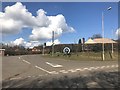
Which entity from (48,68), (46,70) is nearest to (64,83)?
(46,70)

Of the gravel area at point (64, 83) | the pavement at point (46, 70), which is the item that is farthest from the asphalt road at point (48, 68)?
the gravel area at point (64, 83)

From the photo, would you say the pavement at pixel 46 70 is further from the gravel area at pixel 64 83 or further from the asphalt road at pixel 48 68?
the gravel area at pixel 64 83

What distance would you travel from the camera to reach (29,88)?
11273 mm

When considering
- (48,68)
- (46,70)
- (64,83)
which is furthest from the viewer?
(48,68)

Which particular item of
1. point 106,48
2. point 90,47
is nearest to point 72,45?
point 90,47

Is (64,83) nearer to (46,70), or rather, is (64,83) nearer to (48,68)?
(46,70)

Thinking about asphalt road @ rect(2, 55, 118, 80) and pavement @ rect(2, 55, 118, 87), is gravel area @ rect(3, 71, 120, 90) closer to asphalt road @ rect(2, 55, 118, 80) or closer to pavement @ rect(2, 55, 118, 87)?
pavement @ rect(2, 55, 118, 87)

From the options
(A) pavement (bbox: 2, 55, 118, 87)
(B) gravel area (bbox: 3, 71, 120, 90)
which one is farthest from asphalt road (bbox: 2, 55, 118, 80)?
(B) gravel area (bbox: 3, 71, 120, 90)

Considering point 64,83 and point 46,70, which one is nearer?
Answer: point 64,83

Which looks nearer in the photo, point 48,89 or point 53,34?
point 48,89

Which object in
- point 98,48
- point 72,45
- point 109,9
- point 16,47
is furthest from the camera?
point 16,47

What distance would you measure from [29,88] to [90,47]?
6500 centimetres

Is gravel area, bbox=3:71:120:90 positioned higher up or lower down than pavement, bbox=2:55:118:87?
higher up

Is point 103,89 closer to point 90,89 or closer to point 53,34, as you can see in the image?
point 90,89
